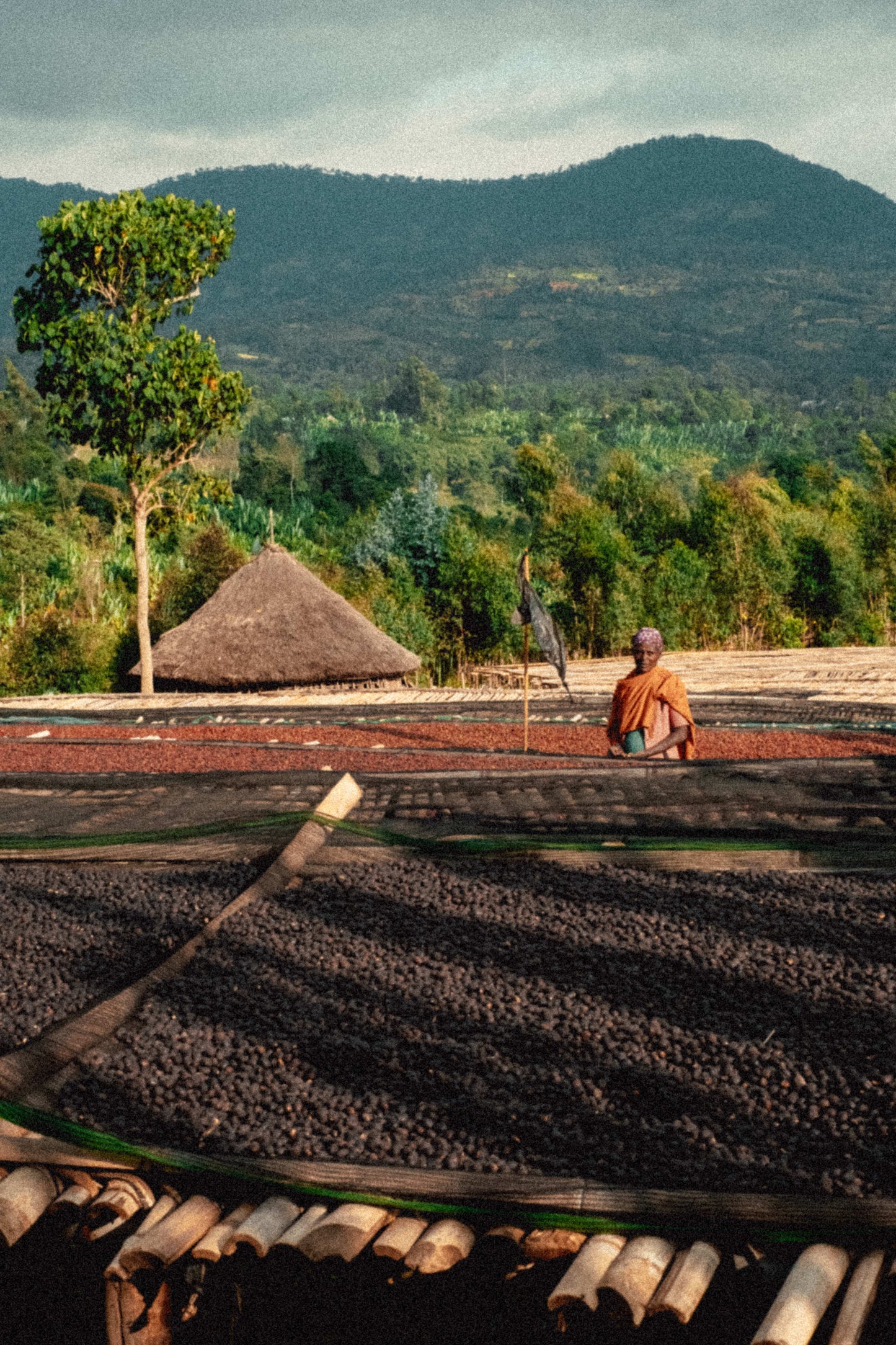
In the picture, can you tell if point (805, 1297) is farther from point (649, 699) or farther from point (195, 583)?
point (195, 583)

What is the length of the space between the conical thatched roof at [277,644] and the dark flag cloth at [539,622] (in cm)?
787

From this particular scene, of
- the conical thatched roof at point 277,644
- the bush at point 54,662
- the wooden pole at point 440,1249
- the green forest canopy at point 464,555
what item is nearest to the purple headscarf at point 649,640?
the wooden pole at point 440,1249

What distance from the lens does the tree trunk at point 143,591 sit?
11.8 meters

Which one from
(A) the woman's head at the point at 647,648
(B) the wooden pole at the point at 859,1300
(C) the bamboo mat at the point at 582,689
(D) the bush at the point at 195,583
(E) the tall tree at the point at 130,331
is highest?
(E) the tall tree at the point at 130,331

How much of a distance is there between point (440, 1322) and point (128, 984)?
1.07 metres

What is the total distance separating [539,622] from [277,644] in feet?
27.3

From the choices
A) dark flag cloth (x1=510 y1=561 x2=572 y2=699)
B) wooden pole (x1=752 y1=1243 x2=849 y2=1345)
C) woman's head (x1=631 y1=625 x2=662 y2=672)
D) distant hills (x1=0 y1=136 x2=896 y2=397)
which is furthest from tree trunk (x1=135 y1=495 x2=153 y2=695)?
distant hills (x1=0 y1=136 x2=896 y2=397)

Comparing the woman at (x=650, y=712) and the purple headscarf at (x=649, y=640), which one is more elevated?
the purple headscarf at (x=649, y=640)

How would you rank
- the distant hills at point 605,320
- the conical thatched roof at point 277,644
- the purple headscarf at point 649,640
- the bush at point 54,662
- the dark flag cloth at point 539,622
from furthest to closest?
the distant hills at point 605,320 → the bush at point 54,662 → the conical thatched roof at point 277,644 → the dark flag cloth at point 539,622 → the purple headscarf at point 649,640

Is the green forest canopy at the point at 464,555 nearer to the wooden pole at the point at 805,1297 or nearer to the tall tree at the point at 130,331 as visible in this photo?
the tall tree at the point at 130,331

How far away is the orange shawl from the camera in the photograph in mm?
5285

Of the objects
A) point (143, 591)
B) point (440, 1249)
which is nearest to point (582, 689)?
point (143, 591)

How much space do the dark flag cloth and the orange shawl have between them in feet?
1.03

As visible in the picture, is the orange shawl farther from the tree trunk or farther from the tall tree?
the tree trunk
